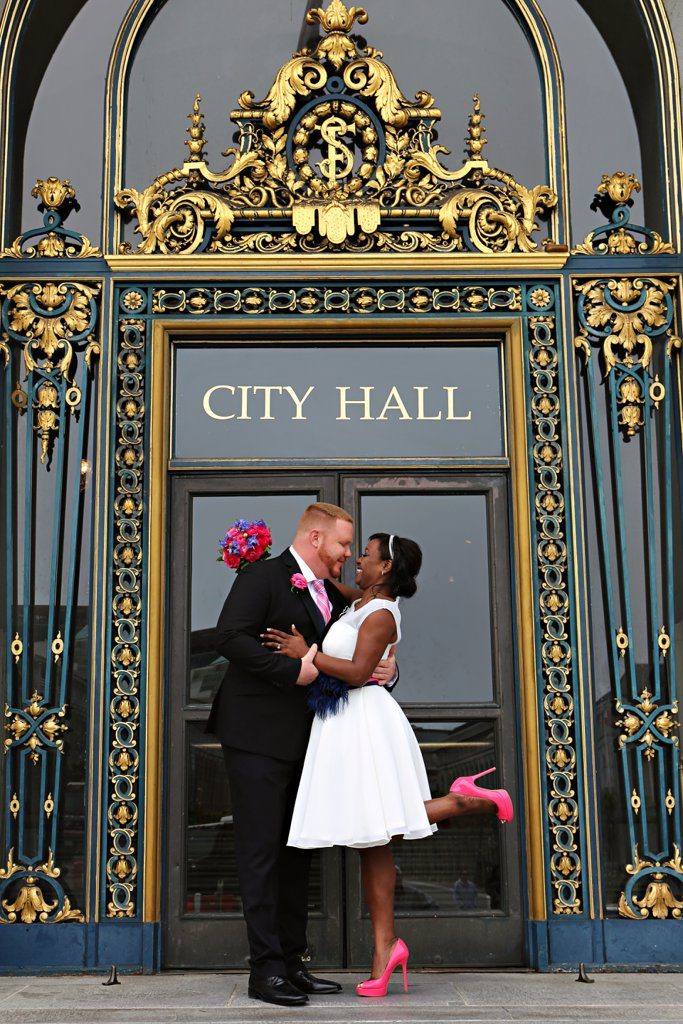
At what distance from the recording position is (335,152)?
7809 mm

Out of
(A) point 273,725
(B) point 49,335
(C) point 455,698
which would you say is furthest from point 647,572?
A: (B) point 49,335

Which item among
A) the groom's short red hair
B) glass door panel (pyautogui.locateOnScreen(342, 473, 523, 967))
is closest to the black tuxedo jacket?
the groom's short red hair

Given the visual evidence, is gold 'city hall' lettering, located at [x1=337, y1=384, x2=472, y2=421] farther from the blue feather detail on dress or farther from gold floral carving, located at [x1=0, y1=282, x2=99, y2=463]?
the blue feather detail on dress

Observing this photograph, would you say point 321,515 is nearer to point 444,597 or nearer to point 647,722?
point 444,597

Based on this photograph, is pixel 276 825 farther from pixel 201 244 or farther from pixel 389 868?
pixel 201 244

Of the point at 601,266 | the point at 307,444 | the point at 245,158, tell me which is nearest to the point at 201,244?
the point at 245,158

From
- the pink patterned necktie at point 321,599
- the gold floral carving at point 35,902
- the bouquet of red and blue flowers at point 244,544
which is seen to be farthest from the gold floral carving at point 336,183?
the gold floral carving at point 35,902

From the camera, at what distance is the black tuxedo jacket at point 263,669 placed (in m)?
6.27

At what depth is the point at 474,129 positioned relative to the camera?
7793 millimetres

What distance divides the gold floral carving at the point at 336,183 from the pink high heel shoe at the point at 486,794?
3.01 meters

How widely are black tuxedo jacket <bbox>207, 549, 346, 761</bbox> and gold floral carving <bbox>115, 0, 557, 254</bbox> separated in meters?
2.19

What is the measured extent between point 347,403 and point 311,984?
10.3ft

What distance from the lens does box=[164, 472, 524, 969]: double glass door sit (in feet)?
23.2

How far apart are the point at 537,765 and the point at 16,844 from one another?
2787 mm
